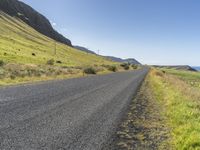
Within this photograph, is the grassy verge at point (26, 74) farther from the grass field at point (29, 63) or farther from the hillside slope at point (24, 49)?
the hillside slope at point (24, 49)

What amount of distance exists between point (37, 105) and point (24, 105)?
2.10ft

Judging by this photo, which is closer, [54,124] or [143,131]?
[54,124]

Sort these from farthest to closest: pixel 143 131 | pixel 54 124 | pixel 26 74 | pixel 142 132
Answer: pixel 26 74 < pixel 143 131 < pixel 142 132 < pixel 54 124

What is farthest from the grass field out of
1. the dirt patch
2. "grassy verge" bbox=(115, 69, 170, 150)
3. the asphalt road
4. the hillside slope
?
the dirt patch

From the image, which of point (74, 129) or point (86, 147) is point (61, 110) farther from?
point (86, 147)

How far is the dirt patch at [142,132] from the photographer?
984cm

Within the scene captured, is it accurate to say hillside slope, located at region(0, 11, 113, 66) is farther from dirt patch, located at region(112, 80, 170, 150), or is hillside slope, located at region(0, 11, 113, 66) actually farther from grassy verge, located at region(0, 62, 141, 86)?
dirt patch, located at region(112, 80, 170, 150)

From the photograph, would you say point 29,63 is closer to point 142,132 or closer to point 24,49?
point 24,49

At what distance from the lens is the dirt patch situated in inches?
388

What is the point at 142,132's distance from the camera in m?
11.7

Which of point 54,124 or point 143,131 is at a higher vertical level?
point 54,124

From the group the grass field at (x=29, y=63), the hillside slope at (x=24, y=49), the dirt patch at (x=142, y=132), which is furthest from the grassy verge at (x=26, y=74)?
the hillside slope at (x=24, y=49)

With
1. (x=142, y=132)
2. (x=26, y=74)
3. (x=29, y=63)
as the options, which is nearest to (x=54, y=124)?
(x=142, y=132)

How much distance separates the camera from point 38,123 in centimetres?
1121
